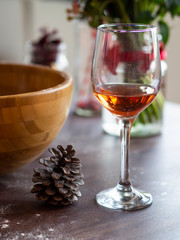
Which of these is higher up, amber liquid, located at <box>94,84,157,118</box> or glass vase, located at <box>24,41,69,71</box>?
amber liquid, located at <box>94,84,157,118</box>

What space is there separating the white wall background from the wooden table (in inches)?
74.7

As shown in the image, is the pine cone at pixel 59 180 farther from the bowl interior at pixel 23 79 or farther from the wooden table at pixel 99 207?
the bowl interior at pixel 23 79

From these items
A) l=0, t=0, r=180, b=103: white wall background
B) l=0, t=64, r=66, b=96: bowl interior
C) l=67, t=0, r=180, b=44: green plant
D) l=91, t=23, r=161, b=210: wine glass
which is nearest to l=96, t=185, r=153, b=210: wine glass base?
l=91, t=23, r=161, b=210: wine glass

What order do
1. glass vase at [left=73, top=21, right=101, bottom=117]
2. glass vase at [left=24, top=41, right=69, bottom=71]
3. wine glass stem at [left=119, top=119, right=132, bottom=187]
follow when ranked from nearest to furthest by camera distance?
wine glass stem at [left=119, top=119, right=132, bottom=187] < glass vase at [left=73, top=21, right=101, bottom=117] < glass vase at [left=24, top=41, right=69, bottom=71]

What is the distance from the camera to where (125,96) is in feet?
2.39

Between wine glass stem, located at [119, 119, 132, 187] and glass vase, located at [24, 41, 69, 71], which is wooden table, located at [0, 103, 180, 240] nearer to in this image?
wine glass stem, located at [119, 119, 132, 187]

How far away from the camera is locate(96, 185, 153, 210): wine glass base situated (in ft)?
2.51

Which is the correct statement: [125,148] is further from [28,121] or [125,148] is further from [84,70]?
[84,70]

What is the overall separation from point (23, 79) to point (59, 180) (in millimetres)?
406

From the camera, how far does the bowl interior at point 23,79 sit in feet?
3.48

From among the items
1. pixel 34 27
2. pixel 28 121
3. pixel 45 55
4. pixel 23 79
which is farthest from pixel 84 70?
pixel 34 27

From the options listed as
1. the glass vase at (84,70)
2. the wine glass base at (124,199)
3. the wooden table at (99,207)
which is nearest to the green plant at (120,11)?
the glass vase at (84,70)

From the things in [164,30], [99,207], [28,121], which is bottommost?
[99,207]

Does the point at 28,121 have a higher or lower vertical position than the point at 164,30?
lower
